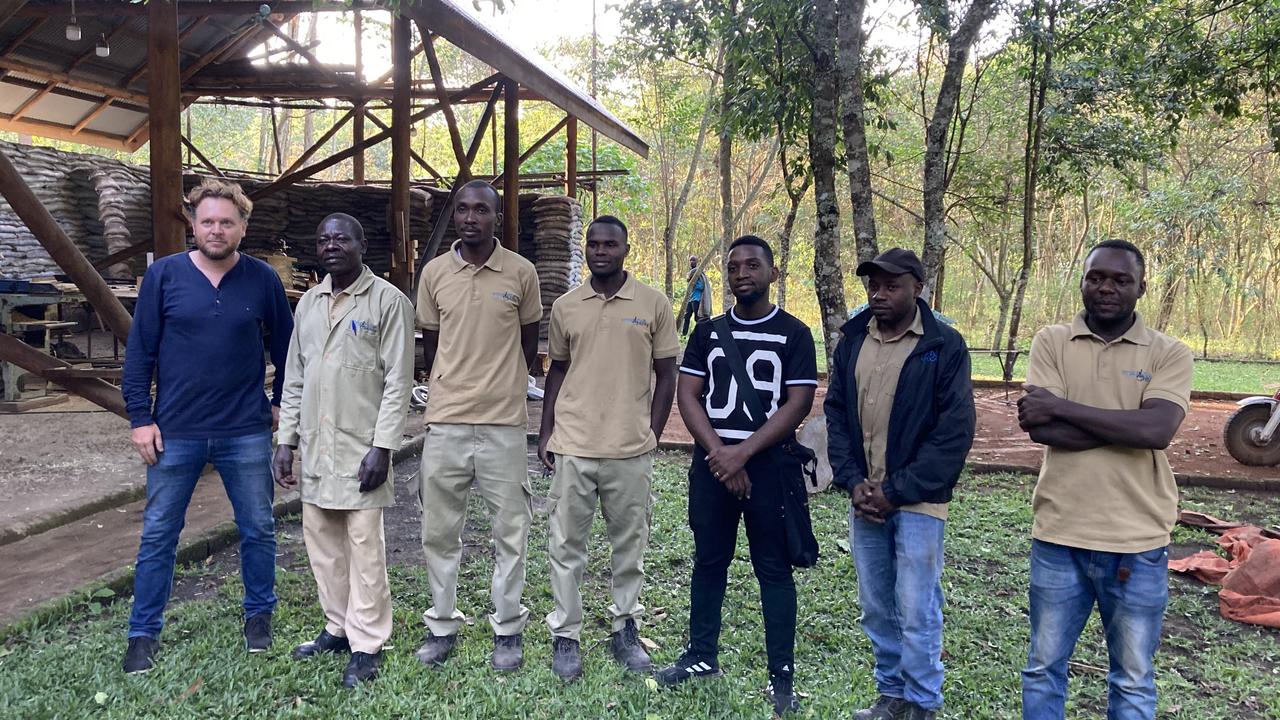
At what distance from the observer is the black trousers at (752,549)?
3035mm

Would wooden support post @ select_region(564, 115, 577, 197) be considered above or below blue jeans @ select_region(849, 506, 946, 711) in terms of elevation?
above

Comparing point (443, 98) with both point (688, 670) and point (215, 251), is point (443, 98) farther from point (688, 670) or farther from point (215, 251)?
point (688, 670)

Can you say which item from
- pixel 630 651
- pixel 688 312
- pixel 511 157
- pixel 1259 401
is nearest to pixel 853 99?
pixel 630 651

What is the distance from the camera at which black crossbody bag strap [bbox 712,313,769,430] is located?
3.05 m

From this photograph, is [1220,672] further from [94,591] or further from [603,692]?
[94,591]

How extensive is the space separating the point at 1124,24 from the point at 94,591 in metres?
8.83

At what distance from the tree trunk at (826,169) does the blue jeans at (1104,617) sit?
2633 millimetres

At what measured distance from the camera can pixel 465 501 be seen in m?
3.48

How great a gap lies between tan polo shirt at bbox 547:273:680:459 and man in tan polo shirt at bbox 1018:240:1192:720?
1.34 meters

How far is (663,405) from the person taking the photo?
11.1 ft

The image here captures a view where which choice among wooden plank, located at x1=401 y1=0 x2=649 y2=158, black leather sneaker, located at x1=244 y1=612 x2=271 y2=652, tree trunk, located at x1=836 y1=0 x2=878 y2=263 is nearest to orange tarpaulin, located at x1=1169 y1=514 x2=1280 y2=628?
tree trunk, located at x1=836 y1=0 x2=878 y2=263

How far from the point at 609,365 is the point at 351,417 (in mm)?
979

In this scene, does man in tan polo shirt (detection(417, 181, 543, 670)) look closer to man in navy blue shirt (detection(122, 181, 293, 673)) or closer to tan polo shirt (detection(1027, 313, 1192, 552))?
man in navy blue shirt (detection(122, 181, 293, 673))

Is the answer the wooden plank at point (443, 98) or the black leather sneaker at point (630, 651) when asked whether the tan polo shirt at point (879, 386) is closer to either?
the black leather sneaker at point (630, 651)
